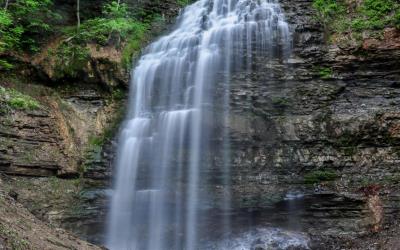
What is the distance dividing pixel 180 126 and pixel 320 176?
434cm

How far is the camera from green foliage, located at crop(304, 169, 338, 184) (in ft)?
40.1

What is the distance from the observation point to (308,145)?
12.7 m

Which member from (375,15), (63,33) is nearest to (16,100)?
(63,33)

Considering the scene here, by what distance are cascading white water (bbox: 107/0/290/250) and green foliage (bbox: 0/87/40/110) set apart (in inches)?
117

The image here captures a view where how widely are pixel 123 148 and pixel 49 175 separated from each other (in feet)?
7.65

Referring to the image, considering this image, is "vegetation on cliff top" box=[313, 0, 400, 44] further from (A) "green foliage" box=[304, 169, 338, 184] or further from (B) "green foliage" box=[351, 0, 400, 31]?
(A) "green foliage" box=[304, 169, 338, 184]

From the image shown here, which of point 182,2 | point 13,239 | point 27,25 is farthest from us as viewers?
point 182,2

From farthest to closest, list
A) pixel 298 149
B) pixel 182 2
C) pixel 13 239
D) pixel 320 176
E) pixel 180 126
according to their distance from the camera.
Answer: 1. pixel 182 2
2. pixel 180 126
3. pixel 298 149
4. pixel 320 176
5. pixel 13 239

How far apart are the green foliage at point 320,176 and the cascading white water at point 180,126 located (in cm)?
237

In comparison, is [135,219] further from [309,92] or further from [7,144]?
[309,92]

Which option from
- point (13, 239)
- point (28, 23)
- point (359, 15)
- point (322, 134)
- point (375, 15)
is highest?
point (28, 23)

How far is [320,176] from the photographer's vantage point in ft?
40.2

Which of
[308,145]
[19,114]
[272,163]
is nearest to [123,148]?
[19,114]

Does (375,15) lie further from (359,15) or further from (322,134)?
(322,134)
